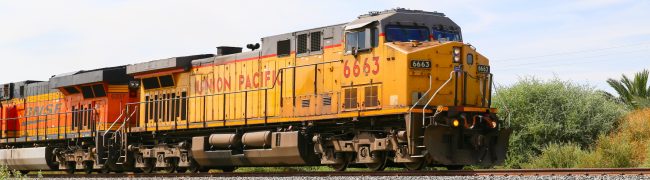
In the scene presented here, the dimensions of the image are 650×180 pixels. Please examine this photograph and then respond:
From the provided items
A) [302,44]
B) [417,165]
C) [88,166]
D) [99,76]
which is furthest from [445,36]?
[88,166]

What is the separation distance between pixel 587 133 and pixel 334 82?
34.2 feet

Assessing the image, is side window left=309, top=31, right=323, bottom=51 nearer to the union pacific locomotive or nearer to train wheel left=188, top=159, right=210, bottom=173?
the union pacific locomotive

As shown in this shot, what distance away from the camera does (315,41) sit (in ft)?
51.4

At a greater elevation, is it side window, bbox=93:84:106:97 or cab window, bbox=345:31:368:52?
cab window, bbox=345:31:368:52

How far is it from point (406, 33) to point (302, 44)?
7.34 feet

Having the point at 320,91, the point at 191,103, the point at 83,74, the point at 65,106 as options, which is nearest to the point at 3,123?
the point at 65,106

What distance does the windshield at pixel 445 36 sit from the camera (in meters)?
14.8

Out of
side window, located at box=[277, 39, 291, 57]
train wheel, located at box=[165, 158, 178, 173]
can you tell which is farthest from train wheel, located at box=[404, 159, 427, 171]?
train wheel, located at box=[165, 158, 178, 173]

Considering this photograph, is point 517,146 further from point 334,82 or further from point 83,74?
point 83,74

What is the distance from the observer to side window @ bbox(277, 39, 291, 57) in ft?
53.3

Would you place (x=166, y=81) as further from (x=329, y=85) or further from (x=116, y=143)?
(x=329, y=85)

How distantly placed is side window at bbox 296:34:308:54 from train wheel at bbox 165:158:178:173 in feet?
15.1

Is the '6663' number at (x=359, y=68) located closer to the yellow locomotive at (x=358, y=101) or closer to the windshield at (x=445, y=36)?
the yellow locomotive at (x=358, y=101)

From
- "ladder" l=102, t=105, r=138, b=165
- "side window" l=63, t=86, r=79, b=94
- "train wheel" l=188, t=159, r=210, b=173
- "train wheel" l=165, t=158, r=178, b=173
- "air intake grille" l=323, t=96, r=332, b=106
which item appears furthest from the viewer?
"side window" l=63, t=86, r=79, b=94
